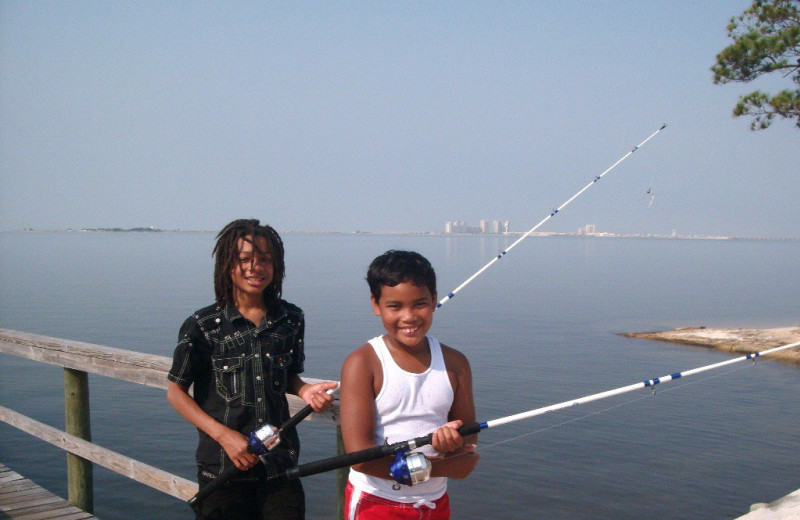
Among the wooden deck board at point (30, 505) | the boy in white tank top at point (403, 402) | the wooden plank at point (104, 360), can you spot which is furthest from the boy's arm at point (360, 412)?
the wooden deck board at point (30, 505)

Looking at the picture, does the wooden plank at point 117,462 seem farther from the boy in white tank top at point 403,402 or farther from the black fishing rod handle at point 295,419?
the boy in white tank top at point 403,402

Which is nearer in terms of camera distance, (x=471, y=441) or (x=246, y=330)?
(x=471, y=441)

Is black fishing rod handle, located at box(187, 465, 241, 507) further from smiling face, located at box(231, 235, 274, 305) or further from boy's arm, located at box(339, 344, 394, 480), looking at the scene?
smiling face, located at box(231, 235, 274, 305)

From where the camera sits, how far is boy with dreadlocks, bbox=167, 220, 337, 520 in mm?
2477

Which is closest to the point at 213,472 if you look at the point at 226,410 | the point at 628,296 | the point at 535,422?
the point at 226,410

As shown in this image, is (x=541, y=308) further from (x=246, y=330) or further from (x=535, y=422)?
(x=246, y=330)

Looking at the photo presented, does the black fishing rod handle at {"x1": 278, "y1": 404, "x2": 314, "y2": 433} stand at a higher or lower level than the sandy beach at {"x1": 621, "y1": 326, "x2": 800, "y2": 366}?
higher

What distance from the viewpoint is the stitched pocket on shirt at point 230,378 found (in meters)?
2.50

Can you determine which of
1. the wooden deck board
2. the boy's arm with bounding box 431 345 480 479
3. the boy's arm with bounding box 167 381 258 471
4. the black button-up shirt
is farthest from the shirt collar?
the wooden deck board

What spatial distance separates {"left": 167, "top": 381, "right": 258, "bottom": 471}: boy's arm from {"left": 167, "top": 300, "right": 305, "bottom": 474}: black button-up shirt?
43 millimetres

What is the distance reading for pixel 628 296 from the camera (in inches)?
1426

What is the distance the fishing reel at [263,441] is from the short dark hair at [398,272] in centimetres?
54

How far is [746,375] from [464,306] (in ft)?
44.0

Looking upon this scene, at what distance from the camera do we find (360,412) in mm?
2277
